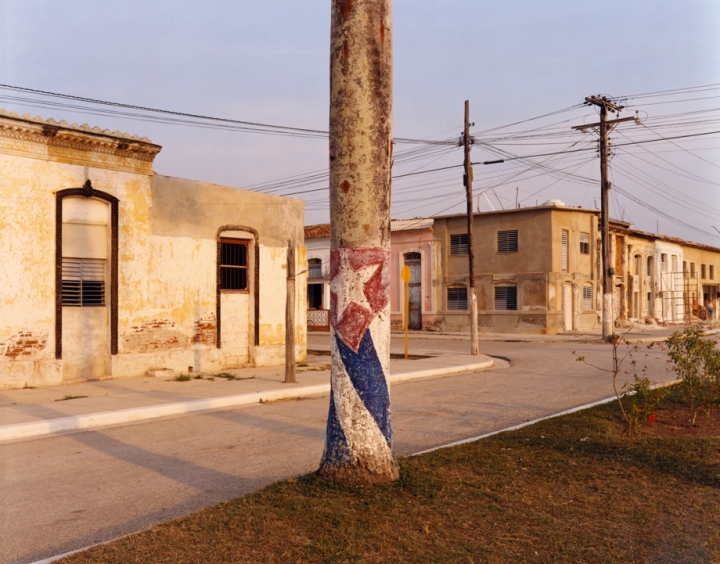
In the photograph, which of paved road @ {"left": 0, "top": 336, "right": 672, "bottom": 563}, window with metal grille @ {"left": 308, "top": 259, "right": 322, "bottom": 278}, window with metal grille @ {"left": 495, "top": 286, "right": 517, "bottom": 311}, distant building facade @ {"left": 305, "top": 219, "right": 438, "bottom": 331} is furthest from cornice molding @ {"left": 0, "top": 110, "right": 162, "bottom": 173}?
window with metal grille @ {"left": 308, "top": 259, "right": 322, "bottom": 278}

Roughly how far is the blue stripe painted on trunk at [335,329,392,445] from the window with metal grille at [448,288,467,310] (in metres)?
33.7

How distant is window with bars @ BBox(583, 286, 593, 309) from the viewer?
129ft

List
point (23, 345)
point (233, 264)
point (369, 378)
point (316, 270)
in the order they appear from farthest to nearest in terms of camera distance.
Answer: point (316, 270), point (233, 264), point (23, 345), point (369, 378)

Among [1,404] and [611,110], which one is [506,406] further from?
[611,110]

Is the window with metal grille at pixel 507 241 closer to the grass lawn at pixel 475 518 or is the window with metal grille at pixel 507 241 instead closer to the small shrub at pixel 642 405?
the small shrub at pixel 642 405

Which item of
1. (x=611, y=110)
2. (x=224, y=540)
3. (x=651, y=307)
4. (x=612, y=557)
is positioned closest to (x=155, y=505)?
(x=224, y=540)

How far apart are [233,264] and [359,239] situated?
41.6 feet

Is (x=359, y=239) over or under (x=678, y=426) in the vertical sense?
over

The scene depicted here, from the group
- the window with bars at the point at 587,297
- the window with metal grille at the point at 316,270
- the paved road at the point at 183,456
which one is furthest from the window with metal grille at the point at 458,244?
the paved road at the point at 183,456

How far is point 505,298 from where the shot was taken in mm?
38000

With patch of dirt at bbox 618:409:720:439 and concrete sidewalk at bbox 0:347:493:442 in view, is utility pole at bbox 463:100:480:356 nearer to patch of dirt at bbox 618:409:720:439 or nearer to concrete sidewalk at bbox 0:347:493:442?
concrete sidewalk at bbox 0:347:493:442

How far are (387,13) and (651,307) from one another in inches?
1920

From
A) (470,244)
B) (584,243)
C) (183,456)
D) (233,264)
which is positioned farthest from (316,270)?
(183,456)

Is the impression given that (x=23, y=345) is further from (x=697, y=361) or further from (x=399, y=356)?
(x=399, y=356)
